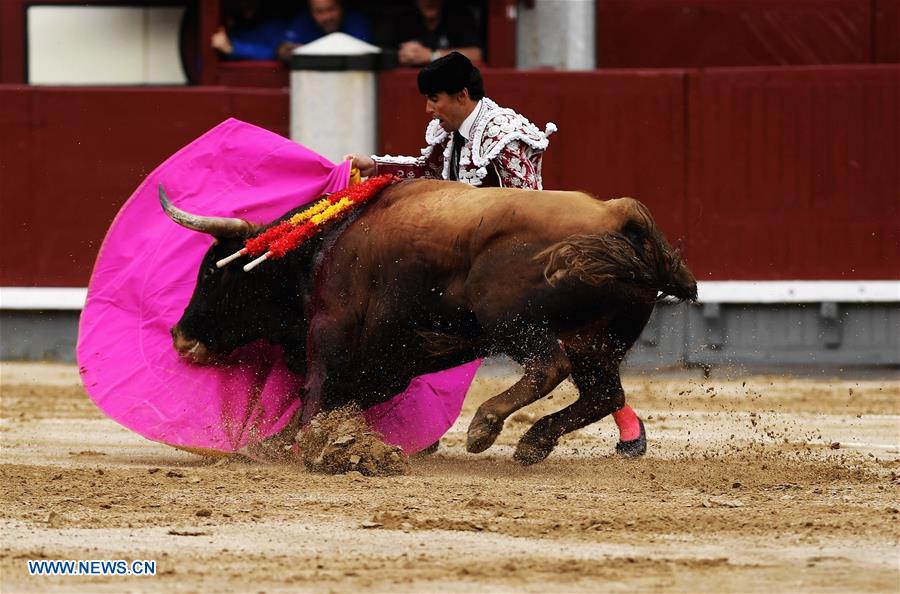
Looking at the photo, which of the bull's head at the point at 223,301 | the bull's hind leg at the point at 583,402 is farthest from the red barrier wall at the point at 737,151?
the bull's hind leg at the point at 583,402

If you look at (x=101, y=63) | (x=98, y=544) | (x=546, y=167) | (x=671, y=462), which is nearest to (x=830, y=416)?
(x=671, y=462)

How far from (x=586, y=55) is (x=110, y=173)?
2.61 meters

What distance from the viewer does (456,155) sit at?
5438 mm

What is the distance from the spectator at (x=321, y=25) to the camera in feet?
29.8

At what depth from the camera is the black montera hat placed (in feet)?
17.1

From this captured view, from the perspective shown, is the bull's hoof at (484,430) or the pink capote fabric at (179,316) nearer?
the bull's hoof at (484,430)

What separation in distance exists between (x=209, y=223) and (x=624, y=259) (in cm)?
134

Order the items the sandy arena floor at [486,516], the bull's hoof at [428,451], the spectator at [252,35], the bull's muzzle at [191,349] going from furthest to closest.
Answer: the spectator at [252,35] → the bull's hoof at [428,451] → the bull's muzzle at [191,349] → the sandy arena floor at [486,516]

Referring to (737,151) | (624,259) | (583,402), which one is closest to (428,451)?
(583,402)

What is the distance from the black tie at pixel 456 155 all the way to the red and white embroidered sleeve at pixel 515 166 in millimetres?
166

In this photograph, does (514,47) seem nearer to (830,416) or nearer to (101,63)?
(101,63)

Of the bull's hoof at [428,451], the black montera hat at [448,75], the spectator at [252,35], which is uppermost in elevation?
the spectator at [252,35]

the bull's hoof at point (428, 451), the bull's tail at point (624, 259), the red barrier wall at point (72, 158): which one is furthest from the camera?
the red barrier wall at point (72, 158)

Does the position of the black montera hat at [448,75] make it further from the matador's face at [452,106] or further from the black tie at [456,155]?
the black tie at [456,155]
